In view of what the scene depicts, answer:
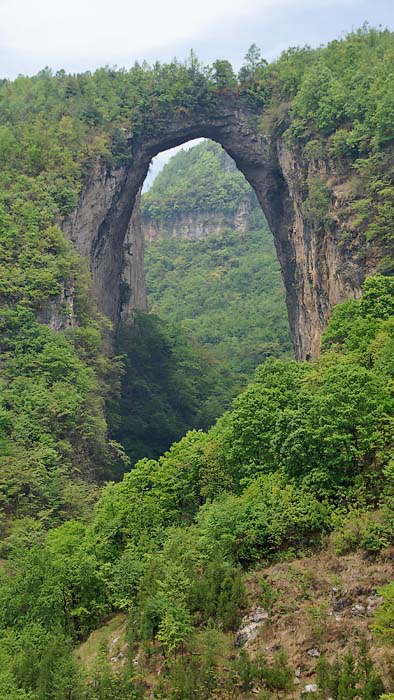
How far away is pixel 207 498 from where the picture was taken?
53.6 ft

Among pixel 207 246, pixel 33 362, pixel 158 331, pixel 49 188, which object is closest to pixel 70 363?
pixel 33 362

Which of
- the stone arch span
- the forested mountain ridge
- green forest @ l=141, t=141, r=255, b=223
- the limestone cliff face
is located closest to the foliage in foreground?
the stone arch span

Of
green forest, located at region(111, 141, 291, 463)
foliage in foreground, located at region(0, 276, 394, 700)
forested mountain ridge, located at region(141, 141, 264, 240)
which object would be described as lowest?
green forest, located at region(111, 141, 291, 463)

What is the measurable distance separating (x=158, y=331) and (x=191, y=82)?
13946 mm

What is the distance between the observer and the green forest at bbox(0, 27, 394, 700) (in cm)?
1241

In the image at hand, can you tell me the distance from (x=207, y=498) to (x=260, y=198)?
2840 centimetres

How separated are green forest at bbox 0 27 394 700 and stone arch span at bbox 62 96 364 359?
7.19 ft

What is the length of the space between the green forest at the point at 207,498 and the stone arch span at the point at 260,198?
219 centimetres

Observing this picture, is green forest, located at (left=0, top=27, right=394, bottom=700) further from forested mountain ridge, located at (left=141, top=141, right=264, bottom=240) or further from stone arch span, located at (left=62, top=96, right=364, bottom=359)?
forested mountain ridge, located at (left=141, top=141, right=264, bottom=240)

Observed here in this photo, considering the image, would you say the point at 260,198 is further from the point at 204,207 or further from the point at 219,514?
the point at 204,207

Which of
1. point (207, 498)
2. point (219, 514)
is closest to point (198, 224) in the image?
point (207, 498)

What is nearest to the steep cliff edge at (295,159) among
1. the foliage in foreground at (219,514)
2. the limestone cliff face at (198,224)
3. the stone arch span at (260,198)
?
the stone arch span at (260,198)

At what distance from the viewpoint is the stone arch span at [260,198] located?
33.9 metres

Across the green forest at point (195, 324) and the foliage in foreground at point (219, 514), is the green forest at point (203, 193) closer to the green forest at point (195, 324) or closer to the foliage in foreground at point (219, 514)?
the green forest at point (195, 324)
